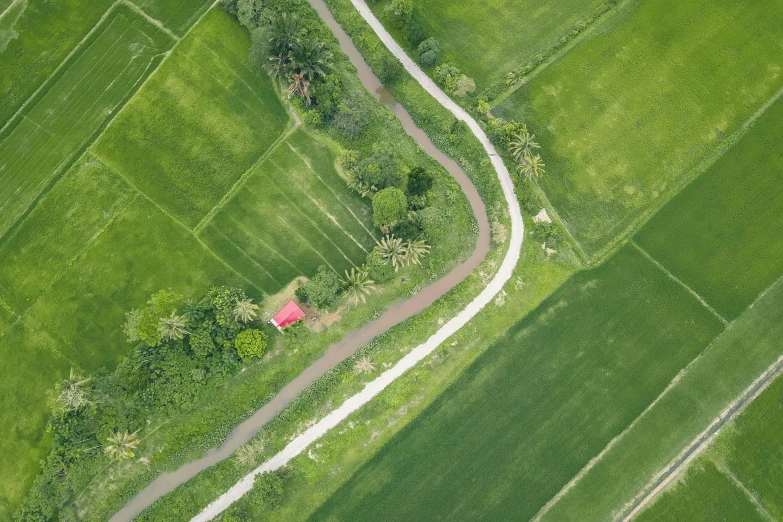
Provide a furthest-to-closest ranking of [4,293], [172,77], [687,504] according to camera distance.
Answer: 1. [172,77]
2. [4,293]
3. [687,504]

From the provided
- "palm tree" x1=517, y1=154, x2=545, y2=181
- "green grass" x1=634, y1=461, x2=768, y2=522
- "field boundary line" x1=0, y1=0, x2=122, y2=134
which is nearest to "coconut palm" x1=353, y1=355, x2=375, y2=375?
"palm tree" x1=517, y1=154, x2=545, y2=181

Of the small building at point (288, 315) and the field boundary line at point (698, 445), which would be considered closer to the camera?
the field boundary line at point (698, 445)

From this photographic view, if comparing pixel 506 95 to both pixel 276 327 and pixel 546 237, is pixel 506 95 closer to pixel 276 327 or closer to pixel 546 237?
pixel 546 237

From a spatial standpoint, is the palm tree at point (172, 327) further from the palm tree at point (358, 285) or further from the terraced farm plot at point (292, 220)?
the palm tree at point (358, 285)

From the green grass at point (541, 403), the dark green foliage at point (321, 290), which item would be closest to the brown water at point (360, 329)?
the dark green foliage at point (321, 290)

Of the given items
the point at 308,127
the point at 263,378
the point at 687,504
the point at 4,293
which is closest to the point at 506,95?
the point at 308,127

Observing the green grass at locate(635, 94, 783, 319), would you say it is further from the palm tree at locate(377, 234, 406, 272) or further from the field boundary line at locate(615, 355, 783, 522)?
the palm tree at locate(377, 234, 406, 272)
